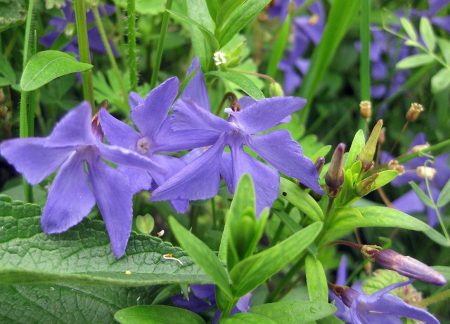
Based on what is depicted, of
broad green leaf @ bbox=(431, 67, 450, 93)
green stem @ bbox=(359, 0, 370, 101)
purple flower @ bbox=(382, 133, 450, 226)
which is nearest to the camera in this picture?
green stem @ bbox=(359, 0, 370, 101)

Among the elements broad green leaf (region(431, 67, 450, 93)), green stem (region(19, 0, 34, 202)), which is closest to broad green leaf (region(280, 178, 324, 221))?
green stem (region(19, 0, 34, 202))

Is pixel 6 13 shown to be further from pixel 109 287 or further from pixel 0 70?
pixel 109 287

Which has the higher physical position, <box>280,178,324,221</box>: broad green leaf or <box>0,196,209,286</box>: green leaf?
<box>280,178,324,221</box>: broad green leaf

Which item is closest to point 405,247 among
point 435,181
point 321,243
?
point 435,181

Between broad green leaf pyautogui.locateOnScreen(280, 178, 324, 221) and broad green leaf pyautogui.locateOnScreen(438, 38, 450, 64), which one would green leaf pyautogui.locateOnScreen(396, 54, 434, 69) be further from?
broad green leaf pyautogui.locateOnScreen(280, 178, 324, 221)

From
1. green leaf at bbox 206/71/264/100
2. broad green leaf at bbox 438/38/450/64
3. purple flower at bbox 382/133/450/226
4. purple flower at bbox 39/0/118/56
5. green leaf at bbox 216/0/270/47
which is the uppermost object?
green leaf at bbox 216/0/270/47

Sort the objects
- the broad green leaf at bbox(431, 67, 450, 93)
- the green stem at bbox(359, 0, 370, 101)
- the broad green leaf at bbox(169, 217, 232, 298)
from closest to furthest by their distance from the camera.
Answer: the broad green leaf at bbox(169, 217, 232, 298)
the green stem at bbox(359, 0, 370, 101)
the broad green leaf at bbox(431, 67, 450, 93)

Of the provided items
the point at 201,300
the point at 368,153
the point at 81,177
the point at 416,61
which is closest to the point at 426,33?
the point at 416,61

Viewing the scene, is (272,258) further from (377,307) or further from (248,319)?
(377,307)
